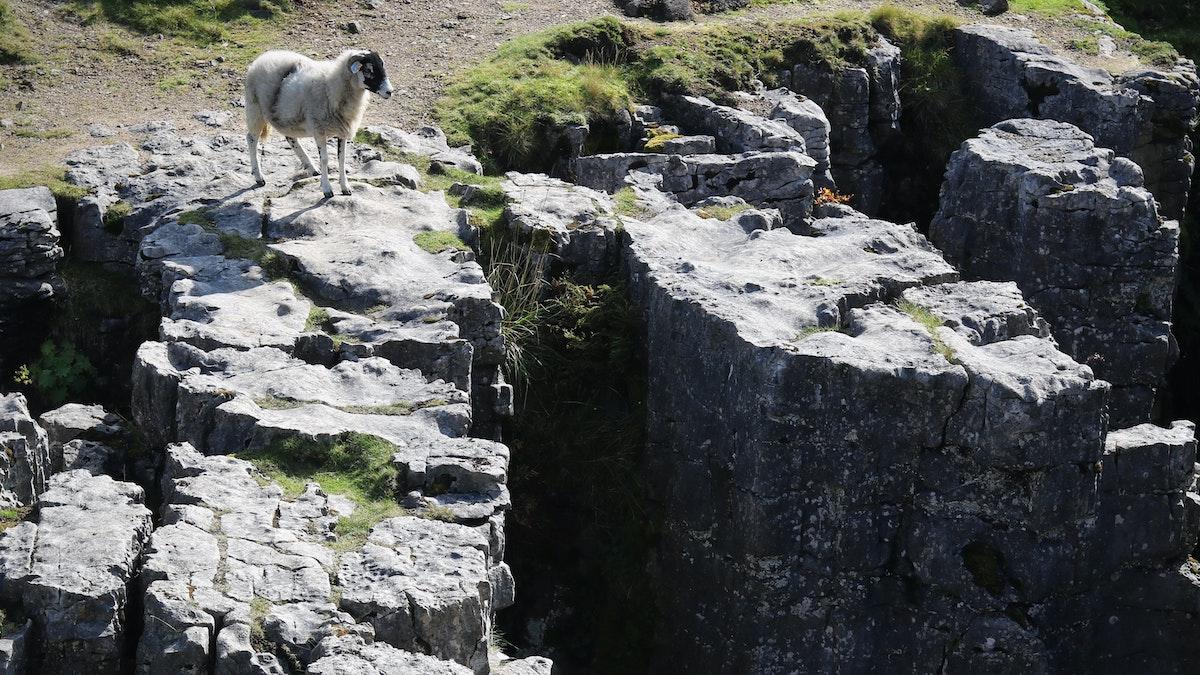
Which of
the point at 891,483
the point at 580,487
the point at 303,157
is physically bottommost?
the point at 580,487

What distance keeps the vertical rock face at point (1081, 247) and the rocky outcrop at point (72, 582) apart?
12.3 meters

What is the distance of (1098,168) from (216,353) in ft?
38.5

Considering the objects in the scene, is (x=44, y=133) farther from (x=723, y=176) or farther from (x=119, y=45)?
(x=723, y=176)

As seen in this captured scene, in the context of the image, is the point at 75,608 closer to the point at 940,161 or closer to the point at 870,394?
the point at 870,394

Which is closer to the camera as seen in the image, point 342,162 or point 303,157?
point 342,162

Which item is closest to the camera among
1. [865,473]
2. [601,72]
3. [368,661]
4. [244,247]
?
[368,661]

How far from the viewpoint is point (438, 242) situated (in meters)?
15.0

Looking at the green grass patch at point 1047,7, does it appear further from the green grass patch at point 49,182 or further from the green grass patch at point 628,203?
the green grass patch at point 49,182

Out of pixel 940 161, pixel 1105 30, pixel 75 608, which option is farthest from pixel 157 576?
pixel 1105 30

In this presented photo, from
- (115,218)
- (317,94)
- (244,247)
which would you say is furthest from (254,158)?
(244,247)

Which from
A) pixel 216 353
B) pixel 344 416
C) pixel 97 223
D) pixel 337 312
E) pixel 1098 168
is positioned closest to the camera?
pixel 344 416

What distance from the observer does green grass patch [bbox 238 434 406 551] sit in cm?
1072

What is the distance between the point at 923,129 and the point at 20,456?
658 inches

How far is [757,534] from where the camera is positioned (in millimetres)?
13219
